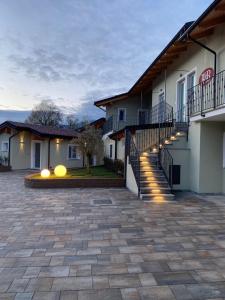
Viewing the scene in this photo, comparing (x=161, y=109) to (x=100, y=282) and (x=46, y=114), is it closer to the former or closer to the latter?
(x=100, y=282)

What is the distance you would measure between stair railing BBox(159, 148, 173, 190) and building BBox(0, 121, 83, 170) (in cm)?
1221

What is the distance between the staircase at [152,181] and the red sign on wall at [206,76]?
11.5 feet

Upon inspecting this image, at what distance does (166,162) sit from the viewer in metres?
11.7

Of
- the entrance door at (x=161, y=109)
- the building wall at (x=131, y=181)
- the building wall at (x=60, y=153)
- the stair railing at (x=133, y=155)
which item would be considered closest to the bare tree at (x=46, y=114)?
the building wall at (x=60, y=153)

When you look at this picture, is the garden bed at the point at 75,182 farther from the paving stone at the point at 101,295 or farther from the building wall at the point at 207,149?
the paving stone at the point at 101,295

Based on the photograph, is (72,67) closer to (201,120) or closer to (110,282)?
(201,120)

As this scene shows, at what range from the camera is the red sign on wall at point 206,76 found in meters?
10.7

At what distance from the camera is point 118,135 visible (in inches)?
742

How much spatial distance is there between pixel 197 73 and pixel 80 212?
7.66 m

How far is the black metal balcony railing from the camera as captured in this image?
9.94 meters

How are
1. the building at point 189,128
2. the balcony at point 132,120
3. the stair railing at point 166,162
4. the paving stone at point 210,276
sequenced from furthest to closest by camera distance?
the balcony at point 132,120
the stair railing at point 166,162
the building at point 189,128
the paving stone at point 210,276

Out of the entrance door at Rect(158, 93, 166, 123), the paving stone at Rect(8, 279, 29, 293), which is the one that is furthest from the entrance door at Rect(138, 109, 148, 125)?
the paving stone at Rect(8, 279, 29, 293)

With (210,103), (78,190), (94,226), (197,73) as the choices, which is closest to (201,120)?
(210,103)

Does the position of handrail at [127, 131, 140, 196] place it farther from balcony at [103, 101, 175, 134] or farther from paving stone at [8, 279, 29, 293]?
paving stone at [8, 279, 29, 293]
